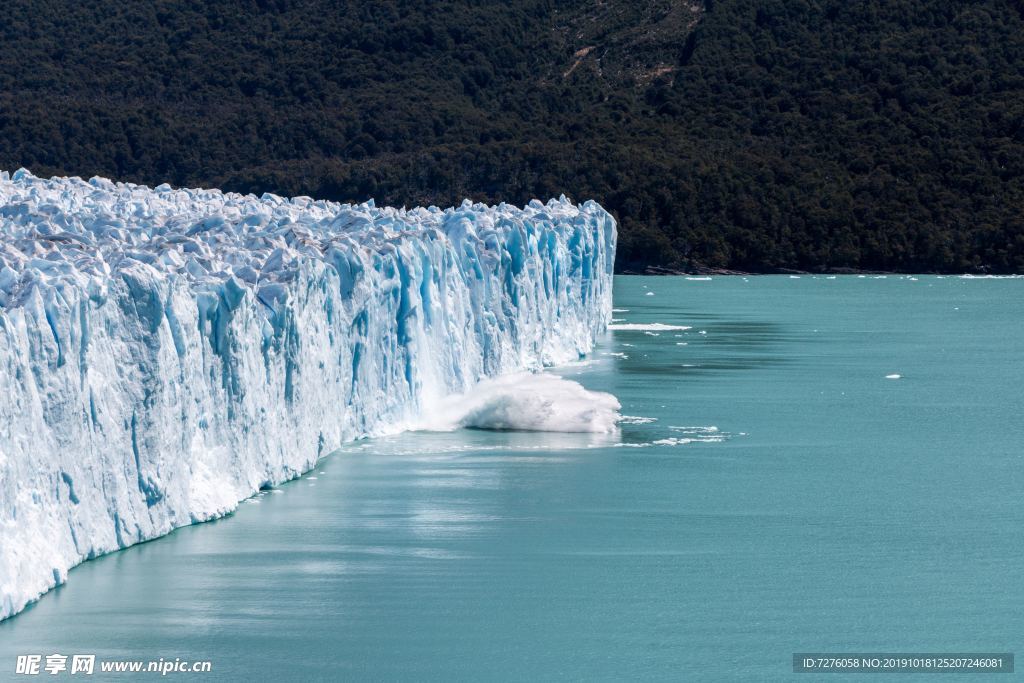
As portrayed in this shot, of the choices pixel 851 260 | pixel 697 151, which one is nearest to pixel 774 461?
pixel 851 260

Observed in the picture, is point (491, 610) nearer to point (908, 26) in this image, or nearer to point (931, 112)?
point (931, 112)

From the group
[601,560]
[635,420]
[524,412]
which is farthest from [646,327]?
[601,560]

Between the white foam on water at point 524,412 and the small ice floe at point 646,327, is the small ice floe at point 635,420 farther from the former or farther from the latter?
the small ice floe at point 646,327

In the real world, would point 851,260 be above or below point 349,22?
below

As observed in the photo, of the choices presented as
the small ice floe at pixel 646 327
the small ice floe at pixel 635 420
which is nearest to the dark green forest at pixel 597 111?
the small ice floe at pixel 646 327

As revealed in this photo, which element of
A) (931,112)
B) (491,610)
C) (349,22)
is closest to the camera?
(491,610)

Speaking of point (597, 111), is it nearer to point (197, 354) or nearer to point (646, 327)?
point (646, 327)
